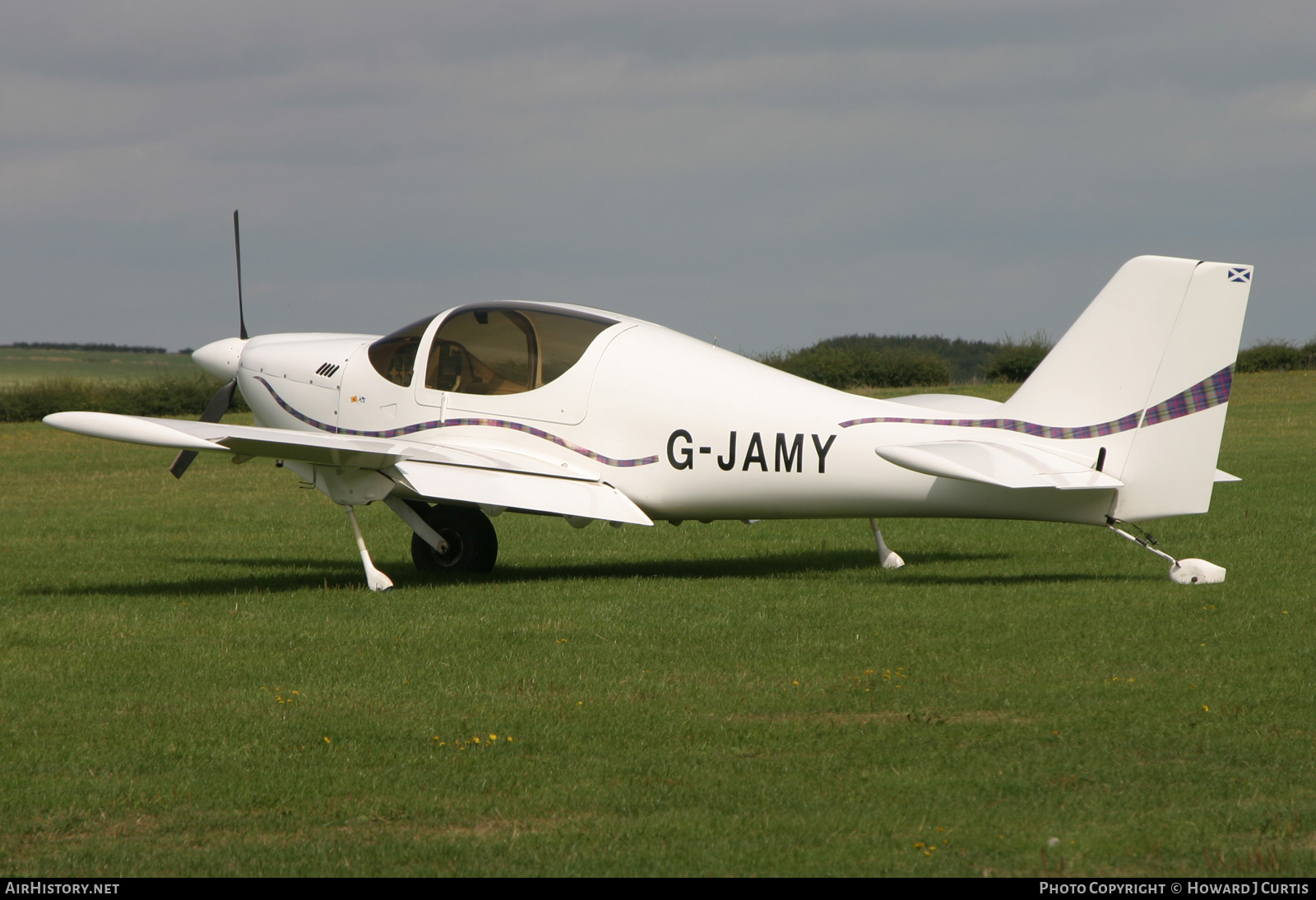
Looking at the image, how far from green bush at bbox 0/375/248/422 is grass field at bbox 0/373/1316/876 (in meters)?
40.0

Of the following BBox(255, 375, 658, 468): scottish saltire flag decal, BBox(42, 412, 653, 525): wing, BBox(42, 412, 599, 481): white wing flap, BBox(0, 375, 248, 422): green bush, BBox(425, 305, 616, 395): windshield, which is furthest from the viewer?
BBox(0, 375, 248, 422): green bush

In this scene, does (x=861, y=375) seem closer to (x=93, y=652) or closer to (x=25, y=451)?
(x=25, y=451)

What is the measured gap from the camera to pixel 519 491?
34.5ft

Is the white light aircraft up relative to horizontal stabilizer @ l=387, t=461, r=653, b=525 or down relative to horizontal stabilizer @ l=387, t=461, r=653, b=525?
up

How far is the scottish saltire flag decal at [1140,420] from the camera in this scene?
354 inches

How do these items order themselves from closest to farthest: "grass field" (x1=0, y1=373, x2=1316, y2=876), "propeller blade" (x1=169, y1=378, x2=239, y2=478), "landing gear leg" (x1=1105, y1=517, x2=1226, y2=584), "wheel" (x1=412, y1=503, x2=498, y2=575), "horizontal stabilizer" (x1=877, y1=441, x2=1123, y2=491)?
"grass field" (x1=0, y1=373, x2=1316, y2=876), "horizontal stabilizer" (x1=877, y1=441, x2=1123, y2=491), "landing gear leg" (x1=1105, y1=517, x2=1226, y2=584), "wheel" (x1=412, y1=503, x2=498, y2=575), "propeller blade" (x1=169, y1=378, x2=239, y2=478)

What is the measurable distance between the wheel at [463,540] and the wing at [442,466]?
39.3 inches

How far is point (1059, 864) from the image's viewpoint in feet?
14.0

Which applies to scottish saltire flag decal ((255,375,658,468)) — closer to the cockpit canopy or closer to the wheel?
the cockpit canopy

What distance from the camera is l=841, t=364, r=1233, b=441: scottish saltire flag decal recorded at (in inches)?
354

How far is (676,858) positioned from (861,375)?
162 feet

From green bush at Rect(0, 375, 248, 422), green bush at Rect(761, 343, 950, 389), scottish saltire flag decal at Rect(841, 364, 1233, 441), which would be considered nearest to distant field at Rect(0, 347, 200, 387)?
green bush at Rect(0, 375, 248, 422)

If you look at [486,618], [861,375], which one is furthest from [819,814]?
[861,375]

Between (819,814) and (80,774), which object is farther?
(80,774)
